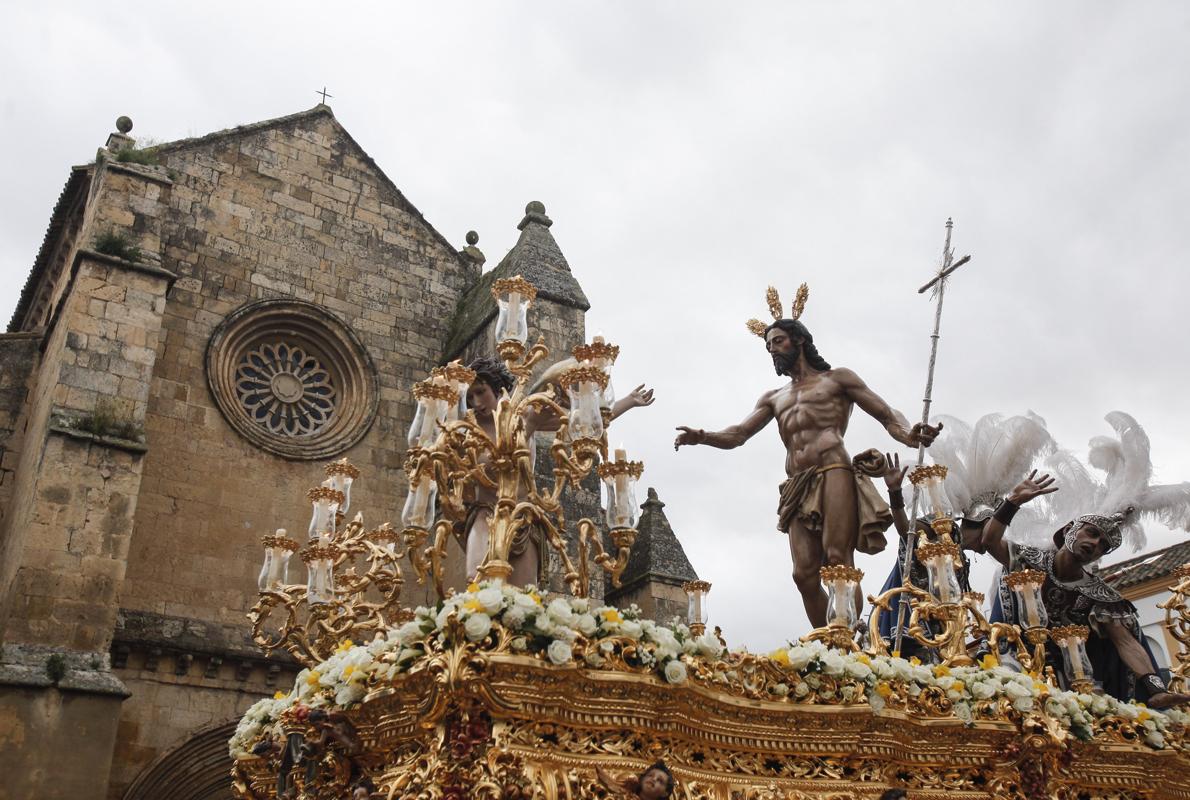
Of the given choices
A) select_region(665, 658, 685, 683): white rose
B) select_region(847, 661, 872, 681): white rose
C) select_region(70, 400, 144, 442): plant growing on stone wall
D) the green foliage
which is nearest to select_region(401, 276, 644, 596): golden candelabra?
select_region(665, 658, 685, 683): white rose

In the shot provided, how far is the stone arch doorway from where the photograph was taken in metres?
11.9

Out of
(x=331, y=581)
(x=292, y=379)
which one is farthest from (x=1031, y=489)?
(x=292, y=379)

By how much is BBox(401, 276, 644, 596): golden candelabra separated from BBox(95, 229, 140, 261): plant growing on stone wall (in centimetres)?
916

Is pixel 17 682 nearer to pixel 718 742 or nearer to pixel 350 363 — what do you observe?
pixel 350 363

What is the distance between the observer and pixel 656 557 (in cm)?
1641

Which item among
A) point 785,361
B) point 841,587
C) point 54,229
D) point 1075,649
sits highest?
point 54,229

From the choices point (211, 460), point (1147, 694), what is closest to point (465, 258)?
point (211, 460)

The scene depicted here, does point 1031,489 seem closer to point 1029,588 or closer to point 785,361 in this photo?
point 1029,588

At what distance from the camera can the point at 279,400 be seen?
49.1ft

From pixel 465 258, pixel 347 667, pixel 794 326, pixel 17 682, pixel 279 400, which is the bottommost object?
pixel 347 667

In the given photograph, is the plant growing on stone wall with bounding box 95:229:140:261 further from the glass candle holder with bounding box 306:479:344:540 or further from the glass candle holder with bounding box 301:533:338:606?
the glass candle holder with bounding box 301:533:338:606

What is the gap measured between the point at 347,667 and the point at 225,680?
8.80 metres

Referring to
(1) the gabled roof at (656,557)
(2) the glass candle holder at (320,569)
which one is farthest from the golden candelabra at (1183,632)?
(1) the gabled roof at (656,557)

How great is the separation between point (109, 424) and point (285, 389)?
3369 mm
